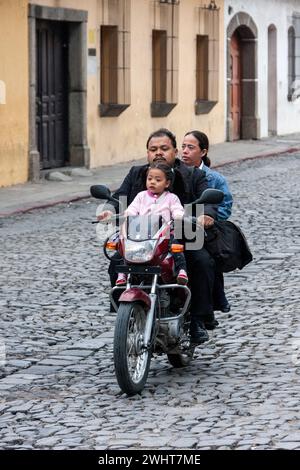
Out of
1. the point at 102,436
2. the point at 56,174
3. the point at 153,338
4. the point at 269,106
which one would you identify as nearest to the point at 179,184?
the point at 153,338

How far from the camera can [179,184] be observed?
8.59 m

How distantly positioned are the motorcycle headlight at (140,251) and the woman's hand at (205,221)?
416 mm

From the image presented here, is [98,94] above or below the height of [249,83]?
below

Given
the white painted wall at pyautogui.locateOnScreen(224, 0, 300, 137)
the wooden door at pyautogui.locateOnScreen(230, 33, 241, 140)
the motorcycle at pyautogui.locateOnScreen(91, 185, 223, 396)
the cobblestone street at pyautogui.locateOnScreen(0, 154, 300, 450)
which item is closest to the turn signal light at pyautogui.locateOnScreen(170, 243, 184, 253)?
the motorcycle at pyautogui.locateOnScreen(91, 185, 223, 396)

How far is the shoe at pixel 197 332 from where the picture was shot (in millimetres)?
8555

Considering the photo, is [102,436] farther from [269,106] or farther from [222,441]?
[269,106]

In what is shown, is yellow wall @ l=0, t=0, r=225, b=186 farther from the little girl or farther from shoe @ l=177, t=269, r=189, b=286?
shoe @ l=177, t=269, r=189, b=286

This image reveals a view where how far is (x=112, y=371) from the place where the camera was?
8539 mm

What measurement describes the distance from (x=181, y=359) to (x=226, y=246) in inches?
28.1

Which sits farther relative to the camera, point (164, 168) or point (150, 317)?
point (164, 168)

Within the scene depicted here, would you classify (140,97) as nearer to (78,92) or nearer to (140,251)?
(78,92)

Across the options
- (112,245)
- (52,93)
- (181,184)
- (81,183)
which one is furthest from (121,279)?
(52,93)

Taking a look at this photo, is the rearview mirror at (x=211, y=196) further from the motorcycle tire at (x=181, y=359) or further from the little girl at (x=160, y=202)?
the motorcycle tire at (x=181, y=359)

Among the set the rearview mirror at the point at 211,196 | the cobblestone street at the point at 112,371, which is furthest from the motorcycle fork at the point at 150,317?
the rearview mirror at the point at 211,196
